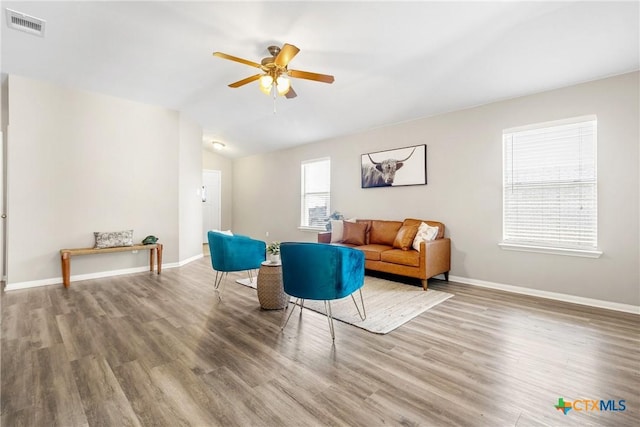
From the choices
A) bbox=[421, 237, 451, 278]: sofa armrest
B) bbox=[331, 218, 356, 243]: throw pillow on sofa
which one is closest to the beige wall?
bbox=[331, 218, 356, 243]: throw pillow on sofa

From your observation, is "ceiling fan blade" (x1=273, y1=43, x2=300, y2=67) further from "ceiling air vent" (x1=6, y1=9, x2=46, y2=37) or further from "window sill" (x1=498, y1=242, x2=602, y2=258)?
"window sill" (x1=498, y1=242, x2=602, y2=258)

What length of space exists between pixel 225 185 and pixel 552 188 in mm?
7731

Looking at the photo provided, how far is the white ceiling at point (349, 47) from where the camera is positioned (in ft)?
9.06

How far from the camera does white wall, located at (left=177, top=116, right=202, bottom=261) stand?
5.69m

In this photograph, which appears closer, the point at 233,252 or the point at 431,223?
the point at 233,252

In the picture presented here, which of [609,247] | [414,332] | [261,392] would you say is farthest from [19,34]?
[609,247]

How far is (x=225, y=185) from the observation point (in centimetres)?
891

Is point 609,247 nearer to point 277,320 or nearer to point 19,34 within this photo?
point 277,320

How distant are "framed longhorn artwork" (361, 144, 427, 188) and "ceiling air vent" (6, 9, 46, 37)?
4641 millimetres

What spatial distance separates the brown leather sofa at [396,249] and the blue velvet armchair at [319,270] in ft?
5.70

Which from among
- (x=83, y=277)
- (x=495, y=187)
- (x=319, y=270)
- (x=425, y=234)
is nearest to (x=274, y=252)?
(x=319, y=270)

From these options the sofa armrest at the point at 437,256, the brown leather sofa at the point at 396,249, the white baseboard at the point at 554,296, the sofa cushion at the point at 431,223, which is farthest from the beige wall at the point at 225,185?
the white baseboard at the point at 554,296

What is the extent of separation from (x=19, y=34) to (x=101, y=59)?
28.3 inches

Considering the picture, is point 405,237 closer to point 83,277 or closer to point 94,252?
point 94,252
